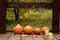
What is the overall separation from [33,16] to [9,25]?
584 mm

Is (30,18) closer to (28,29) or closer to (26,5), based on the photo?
(26,5)

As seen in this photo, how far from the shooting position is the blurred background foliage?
3.92m

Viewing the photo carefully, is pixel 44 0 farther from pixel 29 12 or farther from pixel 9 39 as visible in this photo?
pixel 9 39

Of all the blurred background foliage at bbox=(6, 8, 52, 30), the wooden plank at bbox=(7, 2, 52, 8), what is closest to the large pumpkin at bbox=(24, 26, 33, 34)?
the wooden plank at bbox=(7, 2, 52, 8)

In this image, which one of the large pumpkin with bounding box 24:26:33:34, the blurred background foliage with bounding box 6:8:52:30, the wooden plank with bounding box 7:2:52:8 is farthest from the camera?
the blurred background foliage with bounding box 6:8:52:30

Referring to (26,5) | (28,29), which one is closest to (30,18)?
(26,5)

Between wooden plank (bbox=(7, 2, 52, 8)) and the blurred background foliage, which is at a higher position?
wooden plank (bbox=(7, 2, 52, 8))

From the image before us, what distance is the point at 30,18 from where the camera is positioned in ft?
13.7

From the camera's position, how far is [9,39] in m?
2.47

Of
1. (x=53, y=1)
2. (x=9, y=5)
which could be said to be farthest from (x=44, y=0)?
(x=9, y=5)

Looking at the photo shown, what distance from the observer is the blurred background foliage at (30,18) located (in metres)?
3.92

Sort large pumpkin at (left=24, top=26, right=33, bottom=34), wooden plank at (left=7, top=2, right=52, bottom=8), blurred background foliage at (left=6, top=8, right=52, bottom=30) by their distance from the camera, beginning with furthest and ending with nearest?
blurred background foliage at (left=6, top=8, right=52, bottom=30), wooden plank at (left=7, top=2, right=52, bottom=8), large pumpkin at (left=24, top=26, right=33, bottom=34)

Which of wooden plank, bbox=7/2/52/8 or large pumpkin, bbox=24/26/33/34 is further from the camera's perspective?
wooden plank, bbox=7/2/52/8

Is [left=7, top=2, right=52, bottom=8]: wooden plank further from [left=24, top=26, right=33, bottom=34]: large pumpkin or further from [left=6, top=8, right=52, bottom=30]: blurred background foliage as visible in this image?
[left=6, top=8, right=52, bottom=30]: blurred background foliage
